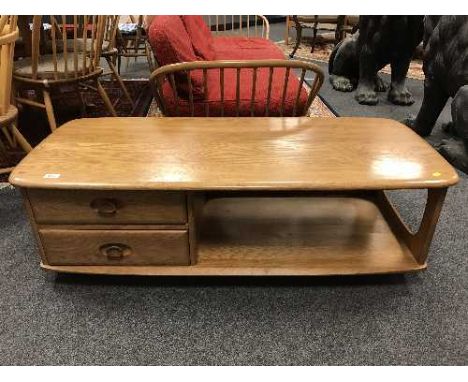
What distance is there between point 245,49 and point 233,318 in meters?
1.95

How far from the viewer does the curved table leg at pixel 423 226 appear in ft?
3.34

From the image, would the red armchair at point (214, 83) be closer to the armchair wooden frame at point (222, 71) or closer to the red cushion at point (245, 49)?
the armchair wooden frame at point (222, 71)

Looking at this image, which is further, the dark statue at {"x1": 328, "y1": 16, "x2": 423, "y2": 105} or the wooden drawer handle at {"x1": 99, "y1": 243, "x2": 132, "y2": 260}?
the dark statue at {"x1": 328, "y1": 16, "x2": 423, "y2": 105}

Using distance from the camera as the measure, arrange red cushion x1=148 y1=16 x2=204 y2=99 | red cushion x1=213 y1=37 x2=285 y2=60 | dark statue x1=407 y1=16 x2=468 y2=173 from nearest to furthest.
Answer: red cushion x1=148 y1=16 x2=204 y2=99 < dark statue x1=407 y1=16 x2=468 y2=173 < red cushion x1=213 y1=37 x2=285 y2=60

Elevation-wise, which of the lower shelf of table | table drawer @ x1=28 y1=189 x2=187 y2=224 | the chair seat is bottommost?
the lower shelf of table

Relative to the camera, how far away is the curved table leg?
102 centimetres

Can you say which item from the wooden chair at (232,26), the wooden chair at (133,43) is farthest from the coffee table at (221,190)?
the wooden chair at (232,26)

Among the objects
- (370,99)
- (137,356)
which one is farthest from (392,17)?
(137,356)

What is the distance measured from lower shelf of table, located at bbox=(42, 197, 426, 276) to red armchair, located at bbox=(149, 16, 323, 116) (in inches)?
17.2

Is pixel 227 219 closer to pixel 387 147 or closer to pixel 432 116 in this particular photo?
pixel 387 147

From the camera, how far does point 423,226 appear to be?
109 cm

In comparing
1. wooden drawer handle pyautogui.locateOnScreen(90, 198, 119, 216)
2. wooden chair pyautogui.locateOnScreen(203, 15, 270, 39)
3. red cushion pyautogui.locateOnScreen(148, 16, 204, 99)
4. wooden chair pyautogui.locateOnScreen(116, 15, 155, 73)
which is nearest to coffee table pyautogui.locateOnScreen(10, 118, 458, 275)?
wooden drawer handle pyautogui.locateOnScreen(90, 198, 119, 216)

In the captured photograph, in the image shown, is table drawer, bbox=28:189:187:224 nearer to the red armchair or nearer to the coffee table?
the coffee table

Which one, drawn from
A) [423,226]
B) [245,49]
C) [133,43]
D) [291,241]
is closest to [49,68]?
[245,49]
